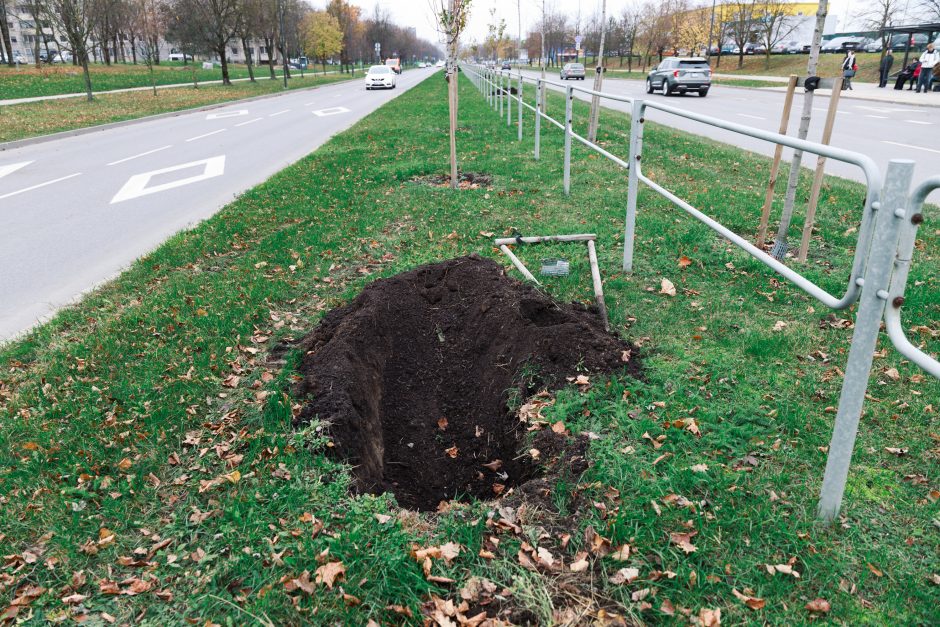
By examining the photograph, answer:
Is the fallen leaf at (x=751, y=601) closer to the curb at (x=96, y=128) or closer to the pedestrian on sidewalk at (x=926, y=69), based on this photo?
the curb at (x=96, y=128)

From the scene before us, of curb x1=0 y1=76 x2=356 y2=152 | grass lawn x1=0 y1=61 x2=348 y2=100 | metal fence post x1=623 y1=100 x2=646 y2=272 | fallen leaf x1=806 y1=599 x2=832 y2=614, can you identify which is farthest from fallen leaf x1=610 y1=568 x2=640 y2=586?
grass lawn x1=0 y1=61 x2=348 y2=100

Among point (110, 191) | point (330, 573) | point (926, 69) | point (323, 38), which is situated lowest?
point (330, 573)

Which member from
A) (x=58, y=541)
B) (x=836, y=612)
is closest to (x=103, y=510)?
(x=58, y=541)

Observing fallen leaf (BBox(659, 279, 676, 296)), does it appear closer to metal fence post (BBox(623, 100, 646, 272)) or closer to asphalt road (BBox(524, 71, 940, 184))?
metal fence post (BBox(623, 100, 646, 272))

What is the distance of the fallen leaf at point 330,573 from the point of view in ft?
7.84

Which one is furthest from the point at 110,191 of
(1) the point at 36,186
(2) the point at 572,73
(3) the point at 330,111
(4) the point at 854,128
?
(2) the point at 572,73

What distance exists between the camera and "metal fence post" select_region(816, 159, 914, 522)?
2.02 metres

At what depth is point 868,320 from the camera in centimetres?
219

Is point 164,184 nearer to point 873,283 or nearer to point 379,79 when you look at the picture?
point 873,283

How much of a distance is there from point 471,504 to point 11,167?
1382 cm

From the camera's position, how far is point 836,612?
2186 millimetres

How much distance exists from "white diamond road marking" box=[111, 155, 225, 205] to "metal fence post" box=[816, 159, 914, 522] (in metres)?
9.98

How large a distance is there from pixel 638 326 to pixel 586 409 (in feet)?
4.16

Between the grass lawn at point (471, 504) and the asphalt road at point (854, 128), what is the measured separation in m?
4.96
